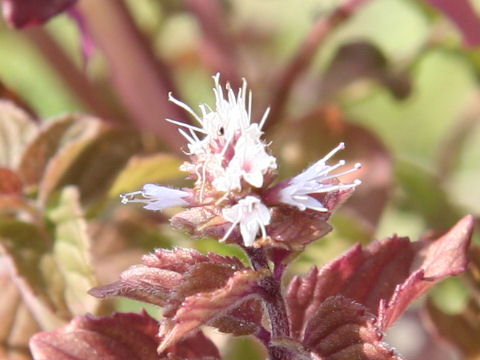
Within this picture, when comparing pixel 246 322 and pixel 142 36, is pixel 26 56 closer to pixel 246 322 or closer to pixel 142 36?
pixel 142 36

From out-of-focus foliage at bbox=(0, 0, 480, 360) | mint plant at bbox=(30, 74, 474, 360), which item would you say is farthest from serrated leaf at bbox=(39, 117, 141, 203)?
mint plant at bbox=(30, 74, 474, 360)

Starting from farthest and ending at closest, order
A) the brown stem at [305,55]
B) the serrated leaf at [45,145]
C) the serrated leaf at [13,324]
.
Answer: the brown stem at [305,55], the serrated leaf at [45,145], the serrated leaf at [13,324]

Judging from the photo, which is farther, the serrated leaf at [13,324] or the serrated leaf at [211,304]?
the serrated leaf at [13,324]

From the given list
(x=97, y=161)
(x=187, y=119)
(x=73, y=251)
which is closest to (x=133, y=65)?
(x=187, y=119)

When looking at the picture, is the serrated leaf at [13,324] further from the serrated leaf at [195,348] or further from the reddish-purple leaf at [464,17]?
the reddish-purple leaf at [464,17]

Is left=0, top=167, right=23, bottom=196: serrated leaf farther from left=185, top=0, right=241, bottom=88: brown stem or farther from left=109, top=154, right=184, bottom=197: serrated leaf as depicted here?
left=185, top=0, right=241, bottom=88: brown stem

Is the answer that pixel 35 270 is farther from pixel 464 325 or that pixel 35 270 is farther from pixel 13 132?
pixel 464 325

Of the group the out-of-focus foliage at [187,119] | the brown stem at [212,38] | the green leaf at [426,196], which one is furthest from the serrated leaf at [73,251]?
the green leaf at [426,196]

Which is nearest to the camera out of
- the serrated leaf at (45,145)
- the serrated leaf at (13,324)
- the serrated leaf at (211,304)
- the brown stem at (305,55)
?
the serrated leaf at (211,304)
